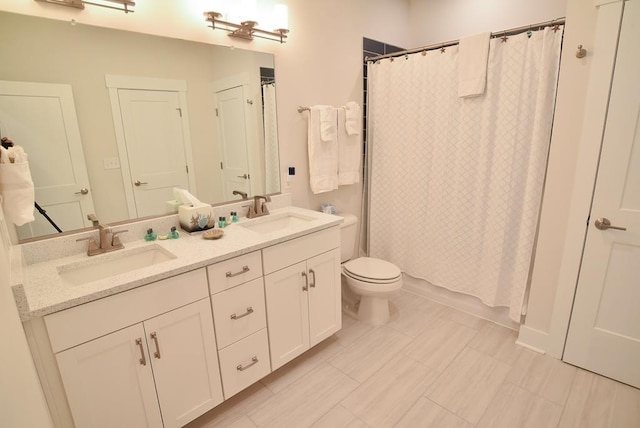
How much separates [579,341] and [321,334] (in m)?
1.51

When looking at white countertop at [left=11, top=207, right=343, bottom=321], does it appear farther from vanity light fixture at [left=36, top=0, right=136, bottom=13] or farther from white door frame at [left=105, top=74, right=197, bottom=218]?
vanity light fixture at [left=36, top=0, right=136, bottom=13]

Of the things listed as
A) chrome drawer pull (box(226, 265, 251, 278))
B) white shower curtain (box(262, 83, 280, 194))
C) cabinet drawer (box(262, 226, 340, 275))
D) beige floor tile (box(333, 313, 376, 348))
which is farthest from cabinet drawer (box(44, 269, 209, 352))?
beige floor tile (box(333, 313, 376, 348))

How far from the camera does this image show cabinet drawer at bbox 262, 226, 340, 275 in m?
1.68

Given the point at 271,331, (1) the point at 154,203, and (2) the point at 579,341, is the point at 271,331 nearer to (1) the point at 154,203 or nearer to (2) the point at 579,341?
(1) the point at 154,203

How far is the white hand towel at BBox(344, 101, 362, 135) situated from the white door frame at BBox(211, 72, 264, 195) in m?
0.71

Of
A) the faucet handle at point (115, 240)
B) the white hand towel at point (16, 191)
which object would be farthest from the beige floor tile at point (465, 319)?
the white hand towel at point (16, 191)

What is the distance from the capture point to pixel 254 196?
2.16 m

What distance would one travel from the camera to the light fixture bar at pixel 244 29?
5.81 ft

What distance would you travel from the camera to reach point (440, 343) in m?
2.18

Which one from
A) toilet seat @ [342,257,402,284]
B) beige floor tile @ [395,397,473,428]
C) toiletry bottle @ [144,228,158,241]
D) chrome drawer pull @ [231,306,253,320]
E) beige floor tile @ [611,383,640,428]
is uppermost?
toiletry bottle @ [144,228,158,241]

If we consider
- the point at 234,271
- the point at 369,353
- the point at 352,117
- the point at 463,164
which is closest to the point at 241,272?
the point at 234,271

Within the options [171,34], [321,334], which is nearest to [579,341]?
[321,334]

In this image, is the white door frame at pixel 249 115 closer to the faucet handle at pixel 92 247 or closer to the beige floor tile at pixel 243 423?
the faucet handle at pixel 92 247

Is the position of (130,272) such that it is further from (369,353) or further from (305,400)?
(369,353)
